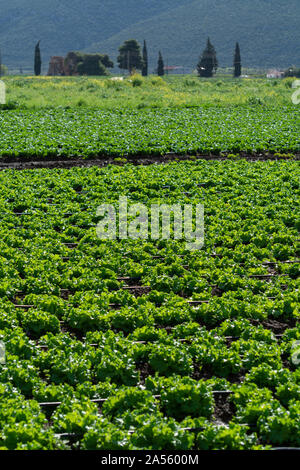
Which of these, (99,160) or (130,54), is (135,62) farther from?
(99,160)

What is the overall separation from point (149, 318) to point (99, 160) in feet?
46.8

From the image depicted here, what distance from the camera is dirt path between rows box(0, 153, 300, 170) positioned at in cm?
2159

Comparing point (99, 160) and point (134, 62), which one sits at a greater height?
point (134, 62)

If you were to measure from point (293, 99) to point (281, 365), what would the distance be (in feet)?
134

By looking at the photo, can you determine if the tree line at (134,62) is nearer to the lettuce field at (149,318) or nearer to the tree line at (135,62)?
the tree line at (135,62)

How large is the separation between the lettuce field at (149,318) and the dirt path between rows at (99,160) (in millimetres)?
3248

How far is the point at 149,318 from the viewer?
29.2ft

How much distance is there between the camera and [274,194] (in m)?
16.0

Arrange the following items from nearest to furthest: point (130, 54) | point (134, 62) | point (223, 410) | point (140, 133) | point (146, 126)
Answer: point (223, 410) < point (140, 133) < point (146, 126) < point (130, 54) < point (134, 62)

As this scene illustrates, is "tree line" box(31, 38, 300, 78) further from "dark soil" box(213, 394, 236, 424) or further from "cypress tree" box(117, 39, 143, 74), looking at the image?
"dark soil" box(213, 394, 236, 424)

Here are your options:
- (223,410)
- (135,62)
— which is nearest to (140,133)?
(223,410)

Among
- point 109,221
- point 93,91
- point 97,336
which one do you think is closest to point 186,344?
point 97,336

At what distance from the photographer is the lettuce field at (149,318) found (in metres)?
6.47
